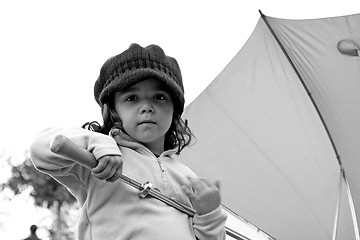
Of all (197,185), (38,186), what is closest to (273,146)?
(197,185)

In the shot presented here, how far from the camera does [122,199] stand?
1.46 m

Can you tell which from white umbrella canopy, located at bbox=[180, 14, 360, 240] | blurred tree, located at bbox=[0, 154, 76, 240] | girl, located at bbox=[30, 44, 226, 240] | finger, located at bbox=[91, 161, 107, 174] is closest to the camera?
finger, located at bbox=[91, 161, 107, 174]

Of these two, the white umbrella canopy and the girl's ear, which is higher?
the white umbrella canopy

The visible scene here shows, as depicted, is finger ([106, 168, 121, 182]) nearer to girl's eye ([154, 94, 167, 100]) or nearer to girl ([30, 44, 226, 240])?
girl ([30, 44, 226, 240])

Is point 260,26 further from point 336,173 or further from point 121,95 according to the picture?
point 121,95

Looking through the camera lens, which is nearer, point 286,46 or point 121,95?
point 121,95

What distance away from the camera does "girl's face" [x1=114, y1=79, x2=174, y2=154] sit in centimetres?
153

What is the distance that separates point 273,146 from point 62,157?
2809 mm

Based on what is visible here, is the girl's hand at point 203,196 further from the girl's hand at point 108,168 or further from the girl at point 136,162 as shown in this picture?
the girl's hand at point 108,168

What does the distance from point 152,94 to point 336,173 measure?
2658mm

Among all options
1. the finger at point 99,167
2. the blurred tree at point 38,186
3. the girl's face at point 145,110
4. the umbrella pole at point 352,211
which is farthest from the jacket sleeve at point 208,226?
the blurred tree at point 38,186

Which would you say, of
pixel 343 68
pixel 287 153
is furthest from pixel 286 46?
pixel 287 153

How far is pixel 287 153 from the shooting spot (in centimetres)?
402

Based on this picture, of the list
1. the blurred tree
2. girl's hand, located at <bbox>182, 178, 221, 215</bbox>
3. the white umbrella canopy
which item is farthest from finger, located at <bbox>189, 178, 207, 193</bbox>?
the blurred tree
